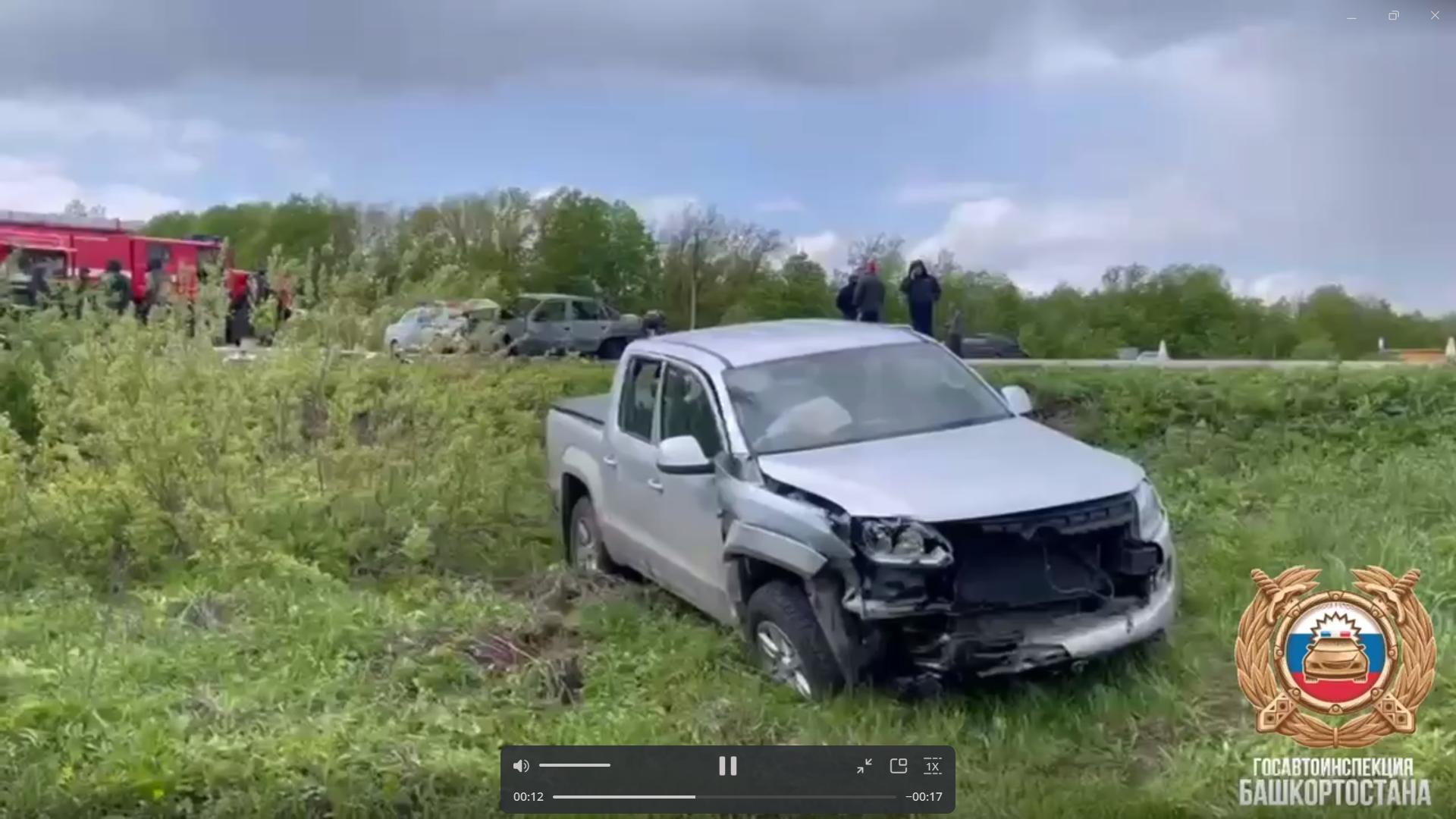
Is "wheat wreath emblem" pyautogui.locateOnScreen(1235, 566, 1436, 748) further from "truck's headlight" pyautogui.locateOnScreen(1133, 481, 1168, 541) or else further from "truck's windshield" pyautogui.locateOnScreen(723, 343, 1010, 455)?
"truck's windshield" pyautogui.locateOnScreen(723, 343, 1010, 455)

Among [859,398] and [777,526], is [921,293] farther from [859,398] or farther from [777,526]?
[777,526]

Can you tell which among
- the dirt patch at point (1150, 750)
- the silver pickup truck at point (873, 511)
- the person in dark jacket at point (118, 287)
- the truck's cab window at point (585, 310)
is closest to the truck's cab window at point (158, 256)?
the person in dark jacket at point (118, 287)

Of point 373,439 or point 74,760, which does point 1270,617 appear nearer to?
point 74,760

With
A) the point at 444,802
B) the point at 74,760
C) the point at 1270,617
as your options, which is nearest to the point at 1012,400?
the point at 1270,617

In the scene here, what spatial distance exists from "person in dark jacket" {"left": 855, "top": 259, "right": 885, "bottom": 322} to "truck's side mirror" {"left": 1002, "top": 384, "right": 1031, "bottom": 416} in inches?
16.1

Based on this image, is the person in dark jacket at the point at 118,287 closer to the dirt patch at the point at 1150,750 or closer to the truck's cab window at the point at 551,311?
the truck's cab window at the point at 551,311

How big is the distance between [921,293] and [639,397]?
123cm

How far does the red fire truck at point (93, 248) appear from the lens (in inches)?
135

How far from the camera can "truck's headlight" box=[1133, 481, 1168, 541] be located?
3102mm

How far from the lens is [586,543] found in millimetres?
4602

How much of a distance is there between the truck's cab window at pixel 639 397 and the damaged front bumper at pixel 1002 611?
3.86ft

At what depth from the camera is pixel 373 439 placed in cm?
493

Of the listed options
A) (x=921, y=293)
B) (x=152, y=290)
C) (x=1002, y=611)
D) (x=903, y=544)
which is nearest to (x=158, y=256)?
(x=152, y=290)

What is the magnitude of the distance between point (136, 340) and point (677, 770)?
10.7ft
